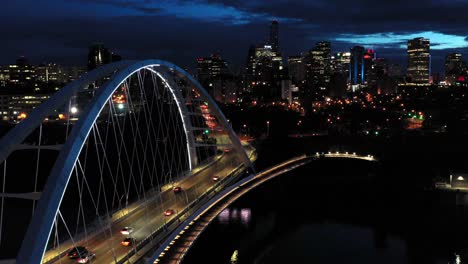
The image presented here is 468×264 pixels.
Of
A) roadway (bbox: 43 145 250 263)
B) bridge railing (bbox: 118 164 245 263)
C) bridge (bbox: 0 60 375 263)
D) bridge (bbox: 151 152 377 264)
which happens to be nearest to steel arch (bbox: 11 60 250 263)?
bridge (bbox: 0 60 375 263)

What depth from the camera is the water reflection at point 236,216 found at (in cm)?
3612

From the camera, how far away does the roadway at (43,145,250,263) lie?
1795 cm

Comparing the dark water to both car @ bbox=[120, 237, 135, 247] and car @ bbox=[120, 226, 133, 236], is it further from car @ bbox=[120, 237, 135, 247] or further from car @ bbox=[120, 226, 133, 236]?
car @ bbox=[120, 237, 135, 247]

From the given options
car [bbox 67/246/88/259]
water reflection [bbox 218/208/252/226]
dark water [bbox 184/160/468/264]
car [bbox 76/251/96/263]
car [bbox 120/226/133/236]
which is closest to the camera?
car [bbox 76/251/96/263]

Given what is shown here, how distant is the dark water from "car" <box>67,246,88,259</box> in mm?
9469

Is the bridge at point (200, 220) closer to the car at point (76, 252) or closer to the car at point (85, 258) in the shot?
the car at point (85, 258)

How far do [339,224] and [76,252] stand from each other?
2351 cm

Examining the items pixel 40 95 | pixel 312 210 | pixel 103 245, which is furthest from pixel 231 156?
pixel 40 95

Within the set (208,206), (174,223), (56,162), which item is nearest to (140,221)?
(174,223)

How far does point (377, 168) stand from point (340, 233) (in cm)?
2537

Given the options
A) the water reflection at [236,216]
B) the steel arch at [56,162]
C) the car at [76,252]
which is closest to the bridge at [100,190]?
the steel arch at [56,162]

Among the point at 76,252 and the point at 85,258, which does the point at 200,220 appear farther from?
the point at 85,258

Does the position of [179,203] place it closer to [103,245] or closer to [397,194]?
[103,245]

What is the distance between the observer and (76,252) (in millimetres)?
17484
